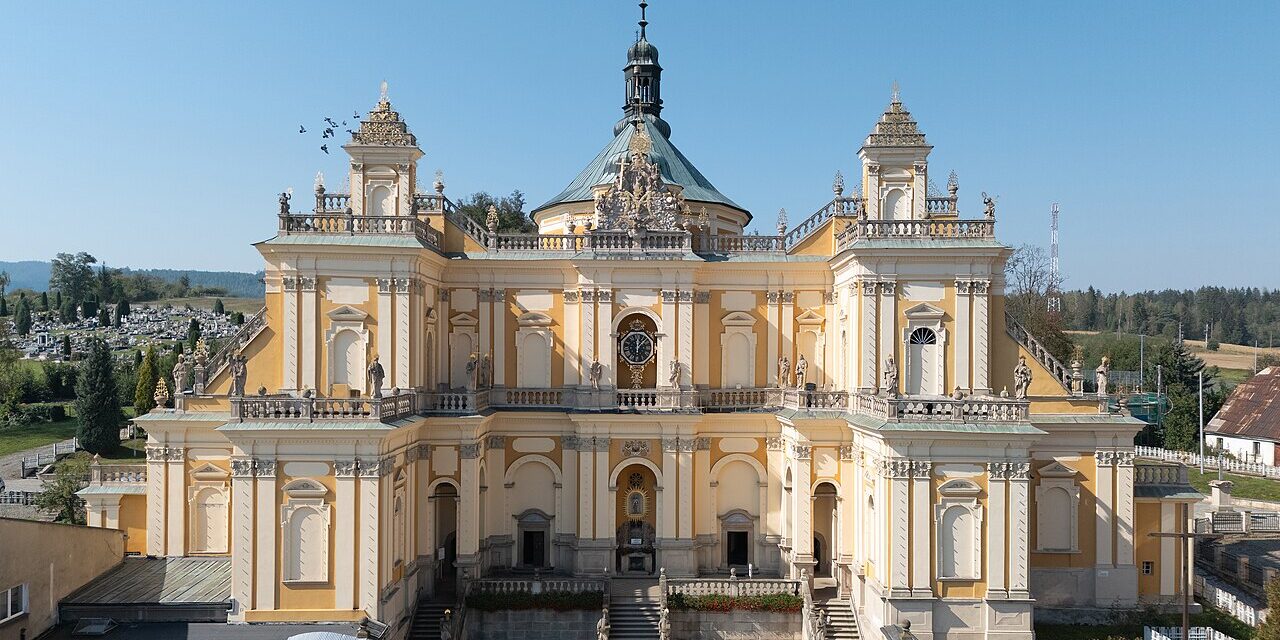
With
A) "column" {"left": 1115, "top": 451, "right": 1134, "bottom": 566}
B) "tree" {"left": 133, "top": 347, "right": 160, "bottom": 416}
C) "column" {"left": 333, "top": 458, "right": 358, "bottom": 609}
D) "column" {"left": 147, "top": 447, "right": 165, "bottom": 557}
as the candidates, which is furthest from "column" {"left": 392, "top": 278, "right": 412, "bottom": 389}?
"tree" {"left": 133, "top": 347, "right": 160, "bottom": 416}

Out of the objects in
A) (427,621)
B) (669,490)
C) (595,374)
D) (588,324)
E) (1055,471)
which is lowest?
(427,621)

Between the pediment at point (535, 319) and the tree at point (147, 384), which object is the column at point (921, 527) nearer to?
the pediment at point (535, 319)

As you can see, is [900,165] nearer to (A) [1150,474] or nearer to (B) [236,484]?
Answer: (A) [1150,474]

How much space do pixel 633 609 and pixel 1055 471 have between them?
13101 mm

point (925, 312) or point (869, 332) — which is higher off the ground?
point (925, 312)

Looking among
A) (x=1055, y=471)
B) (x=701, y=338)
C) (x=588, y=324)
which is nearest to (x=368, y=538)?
(x=588, y=324)

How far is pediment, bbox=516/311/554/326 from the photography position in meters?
27.4

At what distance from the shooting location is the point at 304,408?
20750mm

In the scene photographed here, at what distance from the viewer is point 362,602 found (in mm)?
20875

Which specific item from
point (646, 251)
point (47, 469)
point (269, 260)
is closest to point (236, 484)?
point (269, 260)

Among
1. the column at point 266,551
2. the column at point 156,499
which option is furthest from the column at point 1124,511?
the column at point 156,499

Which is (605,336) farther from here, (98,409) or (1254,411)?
(1254,411)

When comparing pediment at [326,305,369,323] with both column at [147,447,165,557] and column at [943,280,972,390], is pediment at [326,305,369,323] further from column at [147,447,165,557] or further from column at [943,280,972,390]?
column at [943,280,972,390]

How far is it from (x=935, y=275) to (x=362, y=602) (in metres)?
17.5
